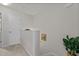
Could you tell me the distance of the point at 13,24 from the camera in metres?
0.97

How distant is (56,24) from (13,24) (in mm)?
424

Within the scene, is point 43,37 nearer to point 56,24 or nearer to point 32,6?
point 56,24

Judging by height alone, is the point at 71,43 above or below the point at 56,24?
below

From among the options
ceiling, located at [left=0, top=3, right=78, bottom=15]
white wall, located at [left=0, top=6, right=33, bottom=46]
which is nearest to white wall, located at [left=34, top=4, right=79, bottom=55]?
ceiling, located at [left=0, top=3, right=78, bottom=15]

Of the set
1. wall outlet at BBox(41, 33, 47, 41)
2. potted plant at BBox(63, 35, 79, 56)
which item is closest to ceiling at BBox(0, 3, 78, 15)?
wall outlet at BBox(41, 33, 47, 41)

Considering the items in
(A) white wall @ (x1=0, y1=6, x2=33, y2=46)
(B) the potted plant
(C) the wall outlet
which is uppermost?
(A) white wall @ (x1=0, y1=6, x2=33, y2=46)

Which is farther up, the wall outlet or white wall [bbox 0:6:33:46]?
white wall [bbox 0:6:33:46]

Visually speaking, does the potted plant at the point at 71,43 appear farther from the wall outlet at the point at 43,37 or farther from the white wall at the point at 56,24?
the wall outlet at the point at 43,37

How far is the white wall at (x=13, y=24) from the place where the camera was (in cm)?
94

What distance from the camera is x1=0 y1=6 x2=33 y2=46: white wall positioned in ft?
3.09

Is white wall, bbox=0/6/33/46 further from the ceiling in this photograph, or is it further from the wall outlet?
the wall outlet

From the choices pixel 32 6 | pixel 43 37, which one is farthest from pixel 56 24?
pixel 32 6

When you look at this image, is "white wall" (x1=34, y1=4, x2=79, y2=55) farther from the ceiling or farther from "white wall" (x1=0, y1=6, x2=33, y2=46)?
"white wall" (x1=0, y1=6, x2=33, y2=46)

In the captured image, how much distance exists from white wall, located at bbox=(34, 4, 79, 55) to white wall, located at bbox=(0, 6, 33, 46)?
4.0 inches
